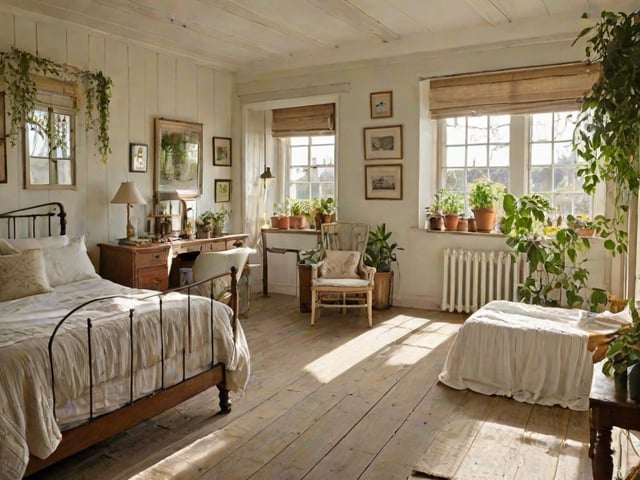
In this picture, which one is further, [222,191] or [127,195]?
[222,191]

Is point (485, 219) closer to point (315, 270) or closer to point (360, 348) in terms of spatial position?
point (315, 270)

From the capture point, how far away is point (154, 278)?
5102 millimetres

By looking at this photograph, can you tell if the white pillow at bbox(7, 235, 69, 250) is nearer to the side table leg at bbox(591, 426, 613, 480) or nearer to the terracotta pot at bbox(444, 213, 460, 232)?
the terracotta pot at bbox(444, 213, 460, 232)

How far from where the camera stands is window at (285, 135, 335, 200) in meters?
6.84

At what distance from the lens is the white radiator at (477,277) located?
5391mm

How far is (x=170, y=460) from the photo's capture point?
8.98ft

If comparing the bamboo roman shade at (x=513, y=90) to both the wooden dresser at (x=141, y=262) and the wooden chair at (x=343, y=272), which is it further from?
the wooden dresser at (x=141, y=262)

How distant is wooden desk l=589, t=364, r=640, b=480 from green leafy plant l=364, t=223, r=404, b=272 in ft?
12.9

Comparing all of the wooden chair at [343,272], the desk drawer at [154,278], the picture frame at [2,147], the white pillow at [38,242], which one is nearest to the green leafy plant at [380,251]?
the wooden chair at [343,272]

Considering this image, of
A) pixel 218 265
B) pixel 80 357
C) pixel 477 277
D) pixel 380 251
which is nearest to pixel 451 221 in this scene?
pixel 477 277

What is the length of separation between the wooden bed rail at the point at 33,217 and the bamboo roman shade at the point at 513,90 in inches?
147

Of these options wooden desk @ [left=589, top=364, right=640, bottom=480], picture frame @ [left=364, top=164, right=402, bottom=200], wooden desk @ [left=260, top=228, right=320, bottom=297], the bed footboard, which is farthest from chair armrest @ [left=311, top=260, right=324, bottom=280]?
wooden desk @ [left=589, top=364, right=640, bottom=480]

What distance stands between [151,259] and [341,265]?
1874 millimetres

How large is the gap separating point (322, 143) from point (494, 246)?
8.17 feet
